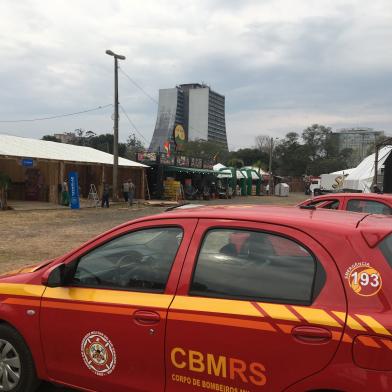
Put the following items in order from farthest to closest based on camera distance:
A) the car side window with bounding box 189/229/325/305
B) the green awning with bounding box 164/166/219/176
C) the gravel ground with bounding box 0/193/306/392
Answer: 1. the green awning with bounding box 164/166/219/176
2. the gravel ground with bounding box 0/193/306/392
3. the car side window with bounding box 189/229/325/305

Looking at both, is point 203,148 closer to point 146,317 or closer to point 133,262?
point 133,262

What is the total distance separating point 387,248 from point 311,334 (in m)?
0.64

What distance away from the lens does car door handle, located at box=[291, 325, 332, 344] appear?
2.48 meters

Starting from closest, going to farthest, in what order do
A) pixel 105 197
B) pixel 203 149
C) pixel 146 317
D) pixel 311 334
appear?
pixel 311 334
pixel 146 317
pixel 105 197
pixel 203 149

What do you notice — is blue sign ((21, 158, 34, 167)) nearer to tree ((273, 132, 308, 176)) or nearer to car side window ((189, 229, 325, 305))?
car side window ((189, 229, 325, 305))

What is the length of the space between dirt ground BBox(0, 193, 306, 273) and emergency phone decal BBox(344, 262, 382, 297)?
25.6ft

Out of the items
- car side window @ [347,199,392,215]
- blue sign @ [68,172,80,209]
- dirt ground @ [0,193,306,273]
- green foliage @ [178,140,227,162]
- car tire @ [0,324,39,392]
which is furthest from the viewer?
green foliage @ [178,140,227,162]

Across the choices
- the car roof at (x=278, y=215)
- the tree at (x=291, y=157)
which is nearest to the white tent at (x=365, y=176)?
the car roof at (x=278, y=215)

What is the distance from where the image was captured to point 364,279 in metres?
2.52

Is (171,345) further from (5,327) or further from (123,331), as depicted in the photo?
(5,327)

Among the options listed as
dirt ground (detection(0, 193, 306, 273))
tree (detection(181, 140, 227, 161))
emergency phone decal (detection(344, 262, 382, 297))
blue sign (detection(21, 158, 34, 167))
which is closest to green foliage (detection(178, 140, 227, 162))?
tree (detection(181, 140, 227, 161))

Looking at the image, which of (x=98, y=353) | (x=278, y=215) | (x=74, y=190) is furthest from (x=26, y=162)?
(x=278, y=215)

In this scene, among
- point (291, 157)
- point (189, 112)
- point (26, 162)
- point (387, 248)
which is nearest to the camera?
point (387, 248)

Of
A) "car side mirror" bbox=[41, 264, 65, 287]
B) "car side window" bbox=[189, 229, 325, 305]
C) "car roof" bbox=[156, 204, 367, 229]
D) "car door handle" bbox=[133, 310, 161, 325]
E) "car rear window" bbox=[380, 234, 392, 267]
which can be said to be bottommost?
"car door handle" bbox=[133, 310, 161, 325]
